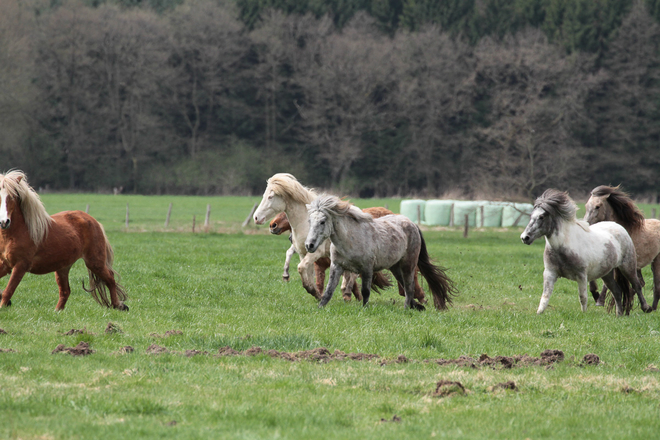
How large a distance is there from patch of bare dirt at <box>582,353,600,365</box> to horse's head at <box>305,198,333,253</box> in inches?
146

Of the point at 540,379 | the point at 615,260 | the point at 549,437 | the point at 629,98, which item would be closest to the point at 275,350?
the point at 540,379

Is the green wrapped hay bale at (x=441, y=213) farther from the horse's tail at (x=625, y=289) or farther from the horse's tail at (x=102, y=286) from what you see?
the horse's tail at (x=102, y=286)

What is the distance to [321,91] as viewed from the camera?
66562 mm

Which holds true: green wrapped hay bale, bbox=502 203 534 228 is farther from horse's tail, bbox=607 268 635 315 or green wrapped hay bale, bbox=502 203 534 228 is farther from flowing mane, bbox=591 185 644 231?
horse's tail, bbox=607 268 635 315

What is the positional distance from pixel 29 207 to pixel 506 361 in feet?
20.3

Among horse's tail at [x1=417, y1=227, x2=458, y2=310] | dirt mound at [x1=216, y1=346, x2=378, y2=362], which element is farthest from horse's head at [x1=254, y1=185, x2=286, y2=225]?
dirt mound at [x1=216, y1=346, x2=378, y2=362]

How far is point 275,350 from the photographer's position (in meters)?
7.39

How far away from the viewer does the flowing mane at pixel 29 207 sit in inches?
354

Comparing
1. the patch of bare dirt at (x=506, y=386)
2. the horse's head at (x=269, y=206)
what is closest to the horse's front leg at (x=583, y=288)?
the patch of bare dirt at (x=506, y=386)

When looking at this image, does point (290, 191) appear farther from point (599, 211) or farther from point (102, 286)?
point (599, 211)

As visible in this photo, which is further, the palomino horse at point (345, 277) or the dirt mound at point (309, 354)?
the palomino horse at point (345, 277)

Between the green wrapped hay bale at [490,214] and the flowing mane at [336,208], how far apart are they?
26840 mm

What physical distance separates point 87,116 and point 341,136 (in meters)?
23.7

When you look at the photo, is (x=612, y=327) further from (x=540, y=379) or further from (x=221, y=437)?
(x=221, y=437)
